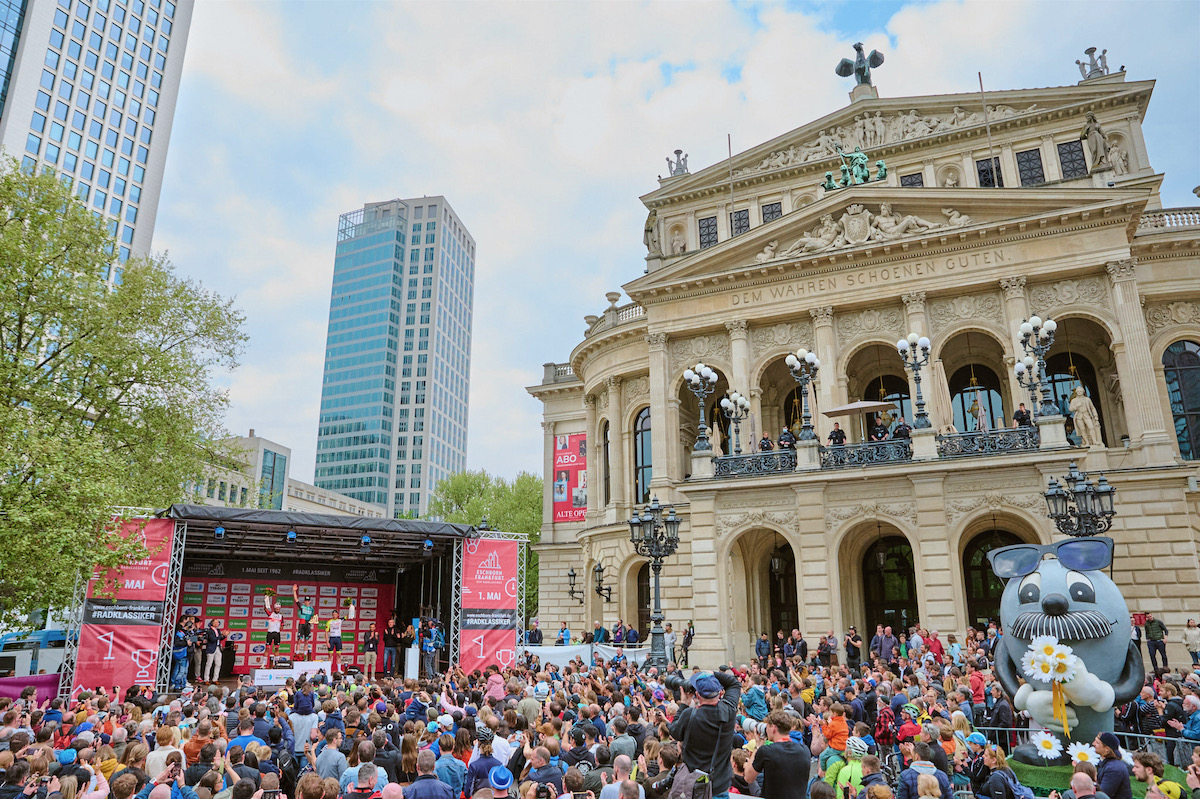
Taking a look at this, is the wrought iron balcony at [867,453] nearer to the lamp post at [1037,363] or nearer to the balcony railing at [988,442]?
the balcony railing at [988,442]

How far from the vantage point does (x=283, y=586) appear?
29.1 m

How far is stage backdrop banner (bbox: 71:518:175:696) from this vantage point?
1822cm

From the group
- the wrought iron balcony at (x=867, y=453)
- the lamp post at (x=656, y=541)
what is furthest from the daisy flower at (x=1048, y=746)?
the wrought iron balcony at (x=867, y=453)

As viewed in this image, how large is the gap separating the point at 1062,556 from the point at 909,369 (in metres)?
14.3

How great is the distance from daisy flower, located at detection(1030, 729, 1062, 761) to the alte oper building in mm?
14960

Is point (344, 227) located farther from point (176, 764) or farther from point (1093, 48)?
point (176, 764)

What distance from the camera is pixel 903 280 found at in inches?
1155

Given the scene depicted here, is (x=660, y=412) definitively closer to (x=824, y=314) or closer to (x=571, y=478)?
(x=824, y=314)

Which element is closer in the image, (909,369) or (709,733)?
(709,733)

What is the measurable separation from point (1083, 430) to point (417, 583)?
23.7 metres

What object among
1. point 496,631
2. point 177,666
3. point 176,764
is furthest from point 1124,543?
point 177,666

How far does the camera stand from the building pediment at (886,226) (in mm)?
27109

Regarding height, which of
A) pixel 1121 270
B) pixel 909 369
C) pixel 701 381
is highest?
pixel 1121 270

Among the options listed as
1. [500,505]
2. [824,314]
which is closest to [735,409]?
[824,314]
